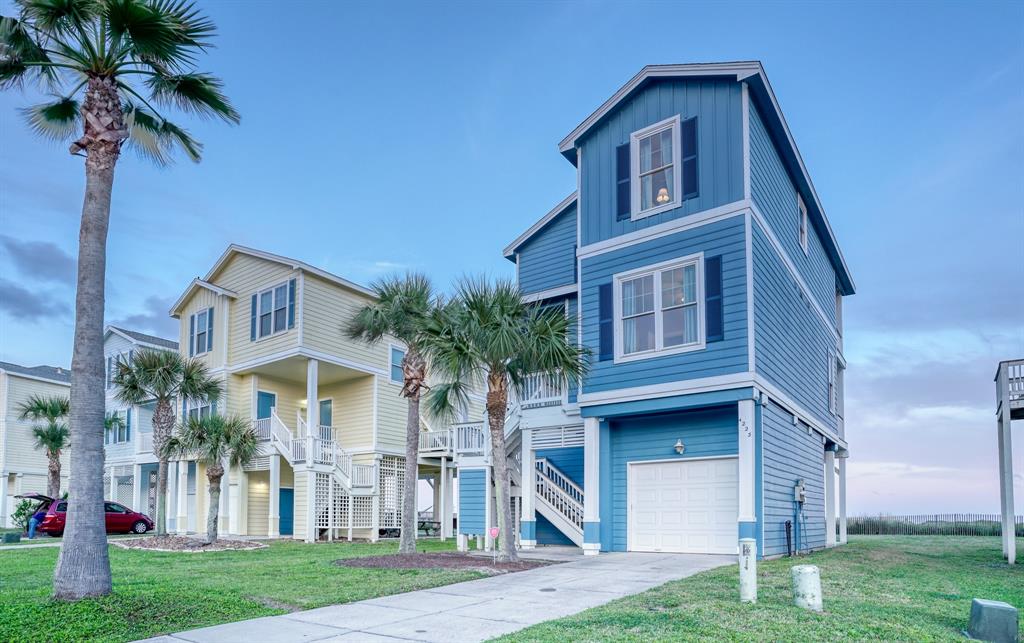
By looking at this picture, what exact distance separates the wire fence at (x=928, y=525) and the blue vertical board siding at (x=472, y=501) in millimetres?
24920

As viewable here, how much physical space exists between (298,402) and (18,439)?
21.9m

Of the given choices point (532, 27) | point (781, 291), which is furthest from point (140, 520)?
point (781, 291)

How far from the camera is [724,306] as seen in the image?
1468 cm

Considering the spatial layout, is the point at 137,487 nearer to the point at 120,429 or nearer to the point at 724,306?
the point at 120,429

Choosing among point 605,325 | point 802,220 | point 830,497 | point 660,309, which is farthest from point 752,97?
point 830,497

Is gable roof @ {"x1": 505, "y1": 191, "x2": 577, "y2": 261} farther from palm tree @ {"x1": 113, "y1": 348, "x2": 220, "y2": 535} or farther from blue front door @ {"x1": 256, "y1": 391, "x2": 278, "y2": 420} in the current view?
blue front door @ {"x1": 256, "y1": 391, "x2": 278, "y2": 420}

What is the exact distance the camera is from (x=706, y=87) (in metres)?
15.8

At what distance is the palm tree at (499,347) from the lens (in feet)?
45.5

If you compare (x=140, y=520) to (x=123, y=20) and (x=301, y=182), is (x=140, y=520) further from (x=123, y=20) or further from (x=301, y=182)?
(x=123, y=20)

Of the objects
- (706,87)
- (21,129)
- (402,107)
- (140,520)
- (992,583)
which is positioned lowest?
(140,520)

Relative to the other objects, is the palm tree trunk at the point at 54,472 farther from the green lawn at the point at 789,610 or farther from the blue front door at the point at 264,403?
the green lawn at the point at 789,610

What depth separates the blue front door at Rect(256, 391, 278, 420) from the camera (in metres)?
28.0

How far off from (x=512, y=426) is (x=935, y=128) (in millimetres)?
12558

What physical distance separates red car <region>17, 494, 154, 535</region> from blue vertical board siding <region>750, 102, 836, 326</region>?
80.5 ft
